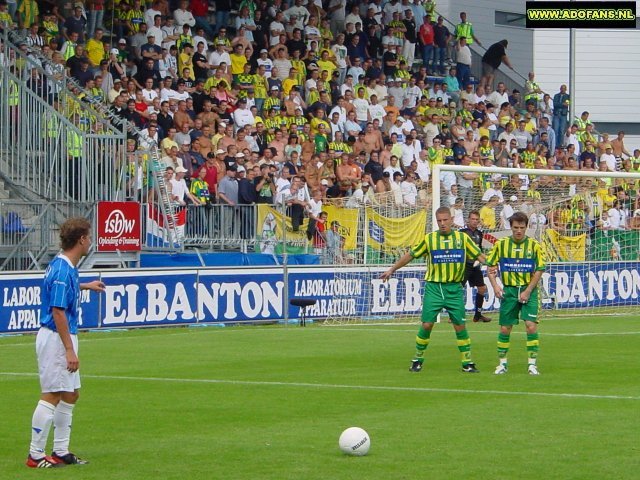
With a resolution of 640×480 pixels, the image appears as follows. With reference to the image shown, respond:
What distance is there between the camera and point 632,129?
5372cm

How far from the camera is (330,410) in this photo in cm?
1287

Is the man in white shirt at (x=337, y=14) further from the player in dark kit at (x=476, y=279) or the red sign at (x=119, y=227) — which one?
the red sign at (x=119, y=227)

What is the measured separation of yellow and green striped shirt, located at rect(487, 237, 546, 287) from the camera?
53.7 ft

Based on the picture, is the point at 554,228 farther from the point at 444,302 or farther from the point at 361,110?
the point at 444,302

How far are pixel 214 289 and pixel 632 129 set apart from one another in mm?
32950

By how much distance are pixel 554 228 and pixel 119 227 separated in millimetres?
9611

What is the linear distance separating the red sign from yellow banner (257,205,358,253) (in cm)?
285

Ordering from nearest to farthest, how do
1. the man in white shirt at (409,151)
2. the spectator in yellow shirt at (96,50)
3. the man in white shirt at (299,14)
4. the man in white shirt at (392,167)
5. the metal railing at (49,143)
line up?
the metal railing at (49,143), the spectator in yellow shirt at (96,50), the man in white shirt at (392,167), the man in white shirt at (409,151), the man in white shirt at (299,14)

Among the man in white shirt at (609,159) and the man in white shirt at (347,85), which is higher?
the man in white shirt at (347,85)

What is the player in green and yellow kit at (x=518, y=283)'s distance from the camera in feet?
53.1

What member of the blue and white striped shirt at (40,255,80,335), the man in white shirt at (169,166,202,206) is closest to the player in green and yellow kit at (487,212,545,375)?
the blue and white striped shirt at (40,255,80,335)

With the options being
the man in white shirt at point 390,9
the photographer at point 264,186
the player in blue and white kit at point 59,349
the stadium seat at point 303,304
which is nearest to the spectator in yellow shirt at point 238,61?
the photographer at point 264,186

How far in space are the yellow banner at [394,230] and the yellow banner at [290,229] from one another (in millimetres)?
384

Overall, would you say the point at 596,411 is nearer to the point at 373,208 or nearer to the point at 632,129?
the point at 373,208
